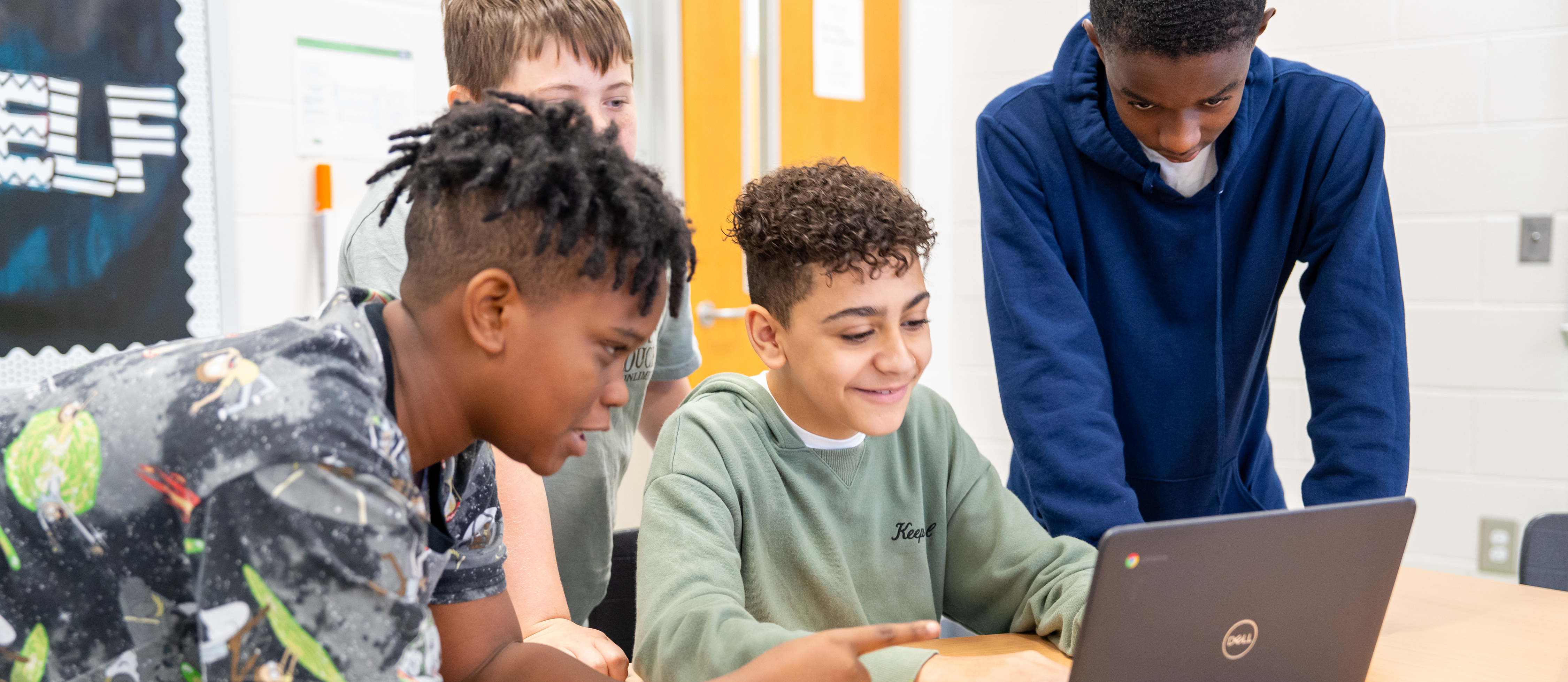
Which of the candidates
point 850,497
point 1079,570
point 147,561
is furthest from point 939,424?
point 147,561

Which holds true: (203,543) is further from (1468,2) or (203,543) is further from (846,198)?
(1468,2)

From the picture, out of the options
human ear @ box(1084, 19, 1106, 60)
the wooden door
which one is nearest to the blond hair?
human ear @ box(1084, 19, 1106, 60)

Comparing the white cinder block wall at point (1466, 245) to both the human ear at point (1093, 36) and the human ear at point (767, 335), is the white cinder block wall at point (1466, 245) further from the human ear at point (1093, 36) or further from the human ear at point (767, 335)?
the human ear at point (767, 335)

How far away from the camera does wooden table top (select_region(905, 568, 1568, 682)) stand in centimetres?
105

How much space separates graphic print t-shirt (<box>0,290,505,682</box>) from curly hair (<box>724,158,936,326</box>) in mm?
605

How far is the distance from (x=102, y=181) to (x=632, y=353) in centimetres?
120

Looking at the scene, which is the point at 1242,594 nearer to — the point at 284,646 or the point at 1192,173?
the point at 284,646

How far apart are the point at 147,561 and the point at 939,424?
0.90 meters

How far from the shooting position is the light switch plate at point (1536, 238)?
2.50 metres

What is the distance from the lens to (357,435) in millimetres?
608

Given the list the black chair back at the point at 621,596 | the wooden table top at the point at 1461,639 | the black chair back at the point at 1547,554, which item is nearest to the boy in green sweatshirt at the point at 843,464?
the wooden table top at the point at 1461,639

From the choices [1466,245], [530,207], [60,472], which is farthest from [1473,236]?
[60,472]

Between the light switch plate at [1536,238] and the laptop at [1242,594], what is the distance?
6.87 ft

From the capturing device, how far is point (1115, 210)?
53.5 inches
